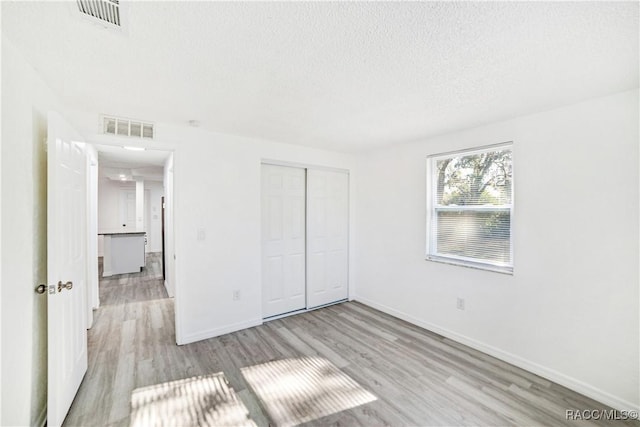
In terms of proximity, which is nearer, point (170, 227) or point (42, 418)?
point (42, 418)

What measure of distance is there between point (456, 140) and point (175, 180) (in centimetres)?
307

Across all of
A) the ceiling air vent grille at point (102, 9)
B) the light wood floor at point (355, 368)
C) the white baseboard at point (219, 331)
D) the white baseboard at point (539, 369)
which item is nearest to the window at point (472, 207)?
the white baseboard at point (539, 369)

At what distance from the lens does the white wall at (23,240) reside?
140cm

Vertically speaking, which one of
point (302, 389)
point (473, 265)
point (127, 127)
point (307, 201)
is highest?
point (127, 127)

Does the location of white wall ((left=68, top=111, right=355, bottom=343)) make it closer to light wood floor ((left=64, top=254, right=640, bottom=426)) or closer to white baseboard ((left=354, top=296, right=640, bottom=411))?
light wood floor ((left=64, top=254, right=640, bottom=426))

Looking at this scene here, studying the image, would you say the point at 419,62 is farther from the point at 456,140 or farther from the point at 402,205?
the point at 402,205

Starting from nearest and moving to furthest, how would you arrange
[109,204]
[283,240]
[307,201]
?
[283,240] → [307,201] → [109,204]

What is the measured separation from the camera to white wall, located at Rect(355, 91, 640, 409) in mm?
1996

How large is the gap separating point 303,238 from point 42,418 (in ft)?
9.39

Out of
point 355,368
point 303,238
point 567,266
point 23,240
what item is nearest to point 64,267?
point 23,240

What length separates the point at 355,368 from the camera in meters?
2.51

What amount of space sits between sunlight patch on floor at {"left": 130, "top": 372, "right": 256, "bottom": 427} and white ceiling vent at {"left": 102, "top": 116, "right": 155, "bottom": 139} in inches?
88.7

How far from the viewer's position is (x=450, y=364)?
2559mm

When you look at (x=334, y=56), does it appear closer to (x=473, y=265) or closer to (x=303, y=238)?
(x=473, y=265)
